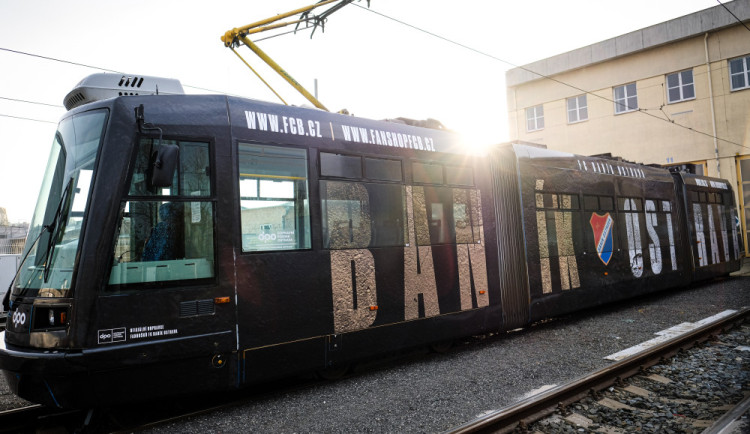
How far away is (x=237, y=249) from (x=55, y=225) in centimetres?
157

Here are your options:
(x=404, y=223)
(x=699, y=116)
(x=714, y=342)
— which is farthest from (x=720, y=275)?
(x=404, y=223)

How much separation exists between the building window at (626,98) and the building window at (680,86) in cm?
149

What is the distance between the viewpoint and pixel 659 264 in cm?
1122

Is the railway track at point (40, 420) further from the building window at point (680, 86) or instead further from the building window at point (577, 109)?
the building window at point (577, 109)

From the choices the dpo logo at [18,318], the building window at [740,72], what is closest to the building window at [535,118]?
the building window at [740,72]

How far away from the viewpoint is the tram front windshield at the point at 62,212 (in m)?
4.11

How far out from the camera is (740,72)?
21406 mm

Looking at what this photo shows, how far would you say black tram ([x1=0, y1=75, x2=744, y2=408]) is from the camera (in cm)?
405

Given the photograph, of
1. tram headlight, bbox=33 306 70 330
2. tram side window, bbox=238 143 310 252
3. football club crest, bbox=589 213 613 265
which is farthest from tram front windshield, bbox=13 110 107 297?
football club crest, bbox=589 213 613 265

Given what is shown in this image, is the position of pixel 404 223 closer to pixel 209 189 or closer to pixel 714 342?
pixel 209 189

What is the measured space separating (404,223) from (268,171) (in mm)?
1904

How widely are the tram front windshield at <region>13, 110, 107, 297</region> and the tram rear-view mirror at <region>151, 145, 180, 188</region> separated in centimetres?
65

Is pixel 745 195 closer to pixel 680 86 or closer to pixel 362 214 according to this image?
pixel 680 86

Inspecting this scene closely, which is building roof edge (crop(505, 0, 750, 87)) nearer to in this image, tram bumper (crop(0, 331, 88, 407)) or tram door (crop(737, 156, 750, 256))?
tram door (crop(737, 156, 750, 256))
